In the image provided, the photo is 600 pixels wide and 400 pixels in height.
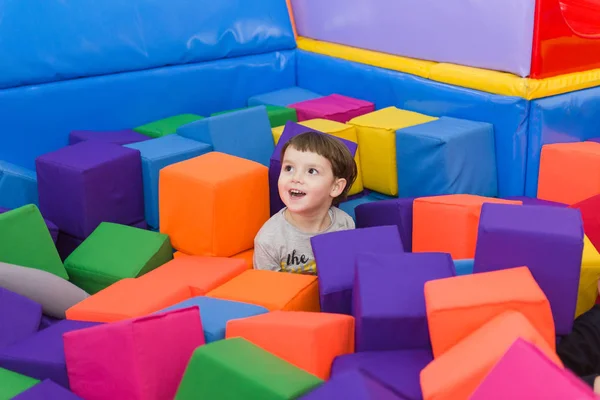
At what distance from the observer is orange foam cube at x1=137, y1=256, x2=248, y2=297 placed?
1.83 m

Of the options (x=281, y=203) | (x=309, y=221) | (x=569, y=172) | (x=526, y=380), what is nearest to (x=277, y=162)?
(x=281, y=203)

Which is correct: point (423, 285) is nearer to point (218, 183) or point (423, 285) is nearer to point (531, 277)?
point (531, 277)

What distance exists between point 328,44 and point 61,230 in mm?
1379

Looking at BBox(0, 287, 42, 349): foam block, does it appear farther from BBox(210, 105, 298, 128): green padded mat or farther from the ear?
BBox(210, 105, 298, 128): green padded mat

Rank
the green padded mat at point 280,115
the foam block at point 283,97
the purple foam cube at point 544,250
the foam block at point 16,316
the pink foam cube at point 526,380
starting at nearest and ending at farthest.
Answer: the pink foam cube at point 526,380 < the purple foam cube at point 544,250 < the foam block at point 16,316 < the green padded mat at point 280,115 < the foam block at point 283,97

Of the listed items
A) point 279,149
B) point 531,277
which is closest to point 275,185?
point 279,149

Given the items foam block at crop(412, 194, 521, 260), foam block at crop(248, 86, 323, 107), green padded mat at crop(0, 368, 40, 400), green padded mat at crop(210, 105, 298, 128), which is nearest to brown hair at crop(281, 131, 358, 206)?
foam block at crop(412, 194, 521, 260)

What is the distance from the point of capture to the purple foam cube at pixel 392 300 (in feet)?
4.65

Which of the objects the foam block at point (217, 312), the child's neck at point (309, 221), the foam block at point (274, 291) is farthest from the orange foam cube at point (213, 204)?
the foam block at point (217, 312)

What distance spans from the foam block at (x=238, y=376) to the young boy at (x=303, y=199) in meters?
A: 0.76

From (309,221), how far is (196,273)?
379mm

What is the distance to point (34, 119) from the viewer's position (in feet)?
8.01

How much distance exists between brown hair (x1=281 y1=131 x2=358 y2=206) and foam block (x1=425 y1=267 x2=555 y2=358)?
29.8 inches

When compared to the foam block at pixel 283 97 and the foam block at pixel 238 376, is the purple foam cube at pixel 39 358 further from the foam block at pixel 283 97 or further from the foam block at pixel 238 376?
the foam block at pixel 283 97
